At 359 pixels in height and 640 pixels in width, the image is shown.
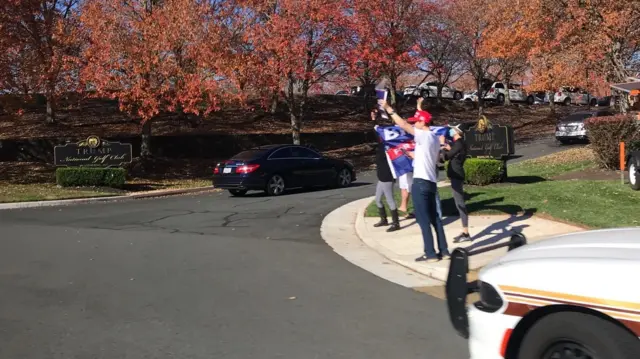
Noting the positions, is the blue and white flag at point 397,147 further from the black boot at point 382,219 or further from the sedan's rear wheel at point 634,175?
the sedan's rear wheel at point 634,175

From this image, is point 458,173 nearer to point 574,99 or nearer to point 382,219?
point 382,219

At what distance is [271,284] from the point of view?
664cm

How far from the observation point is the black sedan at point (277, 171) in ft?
53.8

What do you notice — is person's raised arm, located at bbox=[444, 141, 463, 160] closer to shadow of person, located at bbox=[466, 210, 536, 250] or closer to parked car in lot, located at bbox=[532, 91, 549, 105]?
shadow of person, located at bbox=[466, 210, 536, 250]

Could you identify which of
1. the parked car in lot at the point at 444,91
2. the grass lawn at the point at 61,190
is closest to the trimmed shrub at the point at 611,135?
the grass lawn at the point at 61,190

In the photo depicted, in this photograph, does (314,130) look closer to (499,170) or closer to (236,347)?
(499,170)

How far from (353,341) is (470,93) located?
46.4 m

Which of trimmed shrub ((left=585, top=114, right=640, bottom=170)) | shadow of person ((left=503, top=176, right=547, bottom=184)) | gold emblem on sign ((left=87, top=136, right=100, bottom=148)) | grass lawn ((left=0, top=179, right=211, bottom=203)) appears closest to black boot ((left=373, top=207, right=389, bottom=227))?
shadow of person ((left=503, top=176, right=547, bottom=184))

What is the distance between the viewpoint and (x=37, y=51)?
68.2 ft

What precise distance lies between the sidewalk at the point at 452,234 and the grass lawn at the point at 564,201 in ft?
1.33

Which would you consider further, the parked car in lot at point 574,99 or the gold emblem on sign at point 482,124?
the parked car in lot at point 574,99

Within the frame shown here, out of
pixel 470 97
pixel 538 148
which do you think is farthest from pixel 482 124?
pixel 470 97

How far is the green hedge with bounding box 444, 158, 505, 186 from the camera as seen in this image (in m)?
13.9

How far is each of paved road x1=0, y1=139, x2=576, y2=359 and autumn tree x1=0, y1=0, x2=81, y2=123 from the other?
11.2 m
